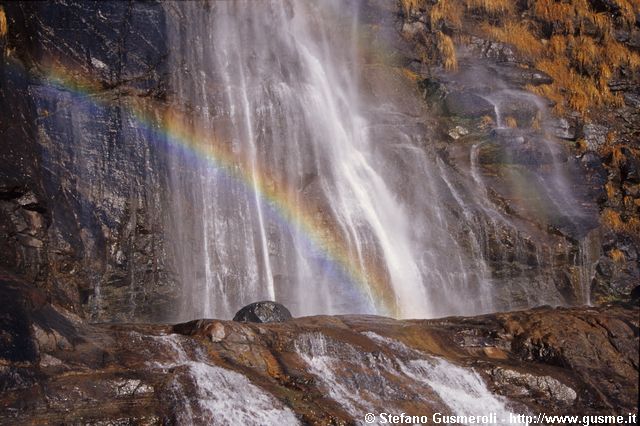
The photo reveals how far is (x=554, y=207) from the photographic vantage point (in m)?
22.6

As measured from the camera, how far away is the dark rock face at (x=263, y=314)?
14.2m

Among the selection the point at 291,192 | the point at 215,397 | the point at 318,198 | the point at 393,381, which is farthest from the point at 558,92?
the point at 215,397

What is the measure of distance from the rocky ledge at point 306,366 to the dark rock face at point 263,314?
1.34 meters

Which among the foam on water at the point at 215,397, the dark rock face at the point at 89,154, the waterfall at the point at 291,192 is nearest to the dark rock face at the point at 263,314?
the dark rock face at the point at 89,154

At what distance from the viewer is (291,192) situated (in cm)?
2061

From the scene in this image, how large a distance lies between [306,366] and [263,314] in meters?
3.25

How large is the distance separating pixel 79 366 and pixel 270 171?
11.6 m

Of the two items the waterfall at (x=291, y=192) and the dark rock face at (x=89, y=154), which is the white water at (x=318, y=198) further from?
the dark rock face at (x=89, y=154)

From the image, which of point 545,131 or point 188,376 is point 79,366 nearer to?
point 188,376

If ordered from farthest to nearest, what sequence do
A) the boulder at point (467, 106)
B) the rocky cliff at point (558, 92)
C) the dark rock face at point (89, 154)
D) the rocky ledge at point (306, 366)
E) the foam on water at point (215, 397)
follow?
the boulder at point (467, 106) → the rocky cliff at point (558, 92) → the dark rock face at point (89, 154) → the foam on water at point (215, 397) → the rocky ledge at point (306, 366)

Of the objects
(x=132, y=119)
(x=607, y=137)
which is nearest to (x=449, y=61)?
(x=607, y=137)

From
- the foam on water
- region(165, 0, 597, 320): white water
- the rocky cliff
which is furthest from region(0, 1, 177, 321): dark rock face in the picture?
the rocky cliff

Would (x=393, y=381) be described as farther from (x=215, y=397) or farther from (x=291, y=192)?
(x=291, y=192)

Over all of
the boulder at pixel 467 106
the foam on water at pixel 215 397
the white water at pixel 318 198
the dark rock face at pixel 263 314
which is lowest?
the foam on water at pixel 215 397
